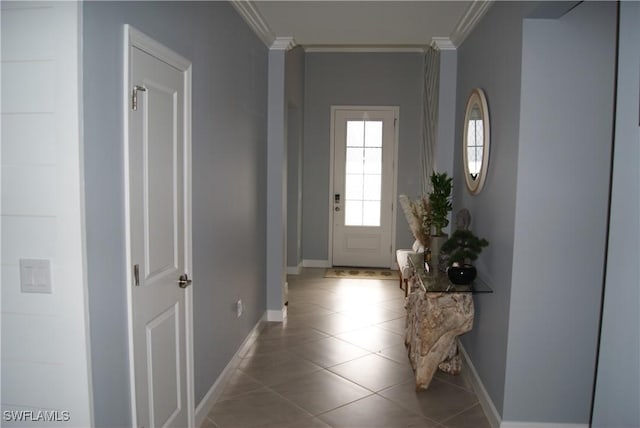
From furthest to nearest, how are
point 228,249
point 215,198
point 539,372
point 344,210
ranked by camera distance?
point 344,210, point 228,249, point 215,198, point 539,372

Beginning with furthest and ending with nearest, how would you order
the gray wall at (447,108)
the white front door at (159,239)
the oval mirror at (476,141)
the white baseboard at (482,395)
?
the gray wall at (447,108)
the oval mirror at (476,141)
the white baseboard at (482,395)
the white front door at (159,239)

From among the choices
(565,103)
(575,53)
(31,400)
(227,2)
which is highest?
(227,2)

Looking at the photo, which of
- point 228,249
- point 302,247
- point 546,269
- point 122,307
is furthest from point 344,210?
point 122,307

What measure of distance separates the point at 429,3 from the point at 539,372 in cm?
248

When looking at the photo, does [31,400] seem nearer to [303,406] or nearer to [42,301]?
[42,301]

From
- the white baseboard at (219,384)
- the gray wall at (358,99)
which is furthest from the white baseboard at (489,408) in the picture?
the gray wall at (358,99)

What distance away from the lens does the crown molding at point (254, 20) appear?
135 inches

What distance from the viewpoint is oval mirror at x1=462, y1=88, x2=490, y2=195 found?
10.6ft

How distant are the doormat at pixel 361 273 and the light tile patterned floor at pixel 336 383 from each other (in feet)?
5.21

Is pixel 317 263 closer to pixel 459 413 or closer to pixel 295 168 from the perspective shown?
pixel 295 168

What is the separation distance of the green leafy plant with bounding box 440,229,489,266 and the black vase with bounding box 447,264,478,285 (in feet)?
0.17

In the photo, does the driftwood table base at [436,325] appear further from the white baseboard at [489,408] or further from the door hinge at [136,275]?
the door hinge at [136,275]

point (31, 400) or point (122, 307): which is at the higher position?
point (122, 307)

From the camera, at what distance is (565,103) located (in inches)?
101
